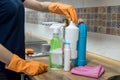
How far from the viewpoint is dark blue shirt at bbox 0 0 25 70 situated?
126 cm

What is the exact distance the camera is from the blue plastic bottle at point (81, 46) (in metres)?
1.29

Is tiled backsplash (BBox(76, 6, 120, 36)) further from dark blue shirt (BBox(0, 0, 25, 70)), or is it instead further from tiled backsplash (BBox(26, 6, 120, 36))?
dark blue shirt (BBox(0, 0, 25, 70))

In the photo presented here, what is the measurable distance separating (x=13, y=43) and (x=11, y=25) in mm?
110

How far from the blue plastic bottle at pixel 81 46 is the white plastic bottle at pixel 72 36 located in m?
0.03

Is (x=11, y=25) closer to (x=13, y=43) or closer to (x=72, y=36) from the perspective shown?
(x=13, y=43)

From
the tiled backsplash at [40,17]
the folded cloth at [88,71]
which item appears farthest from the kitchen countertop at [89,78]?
the tiled backsplash at [40,17]

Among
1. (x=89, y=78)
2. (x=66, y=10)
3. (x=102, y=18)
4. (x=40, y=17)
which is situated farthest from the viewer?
(x=40, y=17)

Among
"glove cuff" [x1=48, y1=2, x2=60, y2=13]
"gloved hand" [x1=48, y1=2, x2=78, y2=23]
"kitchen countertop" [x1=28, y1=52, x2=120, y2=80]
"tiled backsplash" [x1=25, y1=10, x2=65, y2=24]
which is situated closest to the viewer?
"kitchen countertop" [x1=28, y1=52, x2=120, y2=80]

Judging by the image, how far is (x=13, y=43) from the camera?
4.29 feet

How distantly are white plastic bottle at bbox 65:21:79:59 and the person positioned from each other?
0.27 feet

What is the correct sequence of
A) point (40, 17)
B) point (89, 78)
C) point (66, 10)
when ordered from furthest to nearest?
point (40, 17), point (66, 10), point (89, 78)

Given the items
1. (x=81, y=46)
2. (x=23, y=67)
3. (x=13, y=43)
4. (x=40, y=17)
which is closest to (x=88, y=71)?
(x=81, y=46)

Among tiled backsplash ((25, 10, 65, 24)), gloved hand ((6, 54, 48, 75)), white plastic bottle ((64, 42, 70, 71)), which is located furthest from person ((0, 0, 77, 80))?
tiled backsplash ((25, 10, 65, 24))

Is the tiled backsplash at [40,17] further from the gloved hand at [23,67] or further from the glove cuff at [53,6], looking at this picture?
the gloved hand at [23,67]
